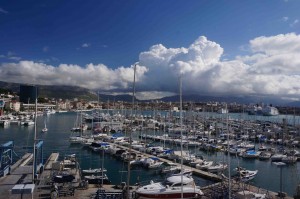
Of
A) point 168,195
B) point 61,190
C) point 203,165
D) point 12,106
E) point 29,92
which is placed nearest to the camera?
point 61,190

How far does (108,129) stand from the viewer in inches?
2921

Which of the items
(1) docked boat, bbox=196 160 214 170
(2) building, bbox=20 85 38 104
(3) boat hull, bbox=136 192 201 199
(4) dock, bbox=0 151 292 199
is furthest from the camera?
(1) docked boat, bbox=196 160 214 170

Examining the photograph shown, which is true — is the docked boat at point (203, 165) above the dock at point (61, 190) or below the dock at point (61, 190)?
below

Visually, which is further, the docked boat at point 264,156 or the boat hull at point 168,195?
the docked boat at point 264,156

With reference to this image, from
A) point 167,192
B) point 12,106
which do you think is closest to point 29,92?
point 167,192

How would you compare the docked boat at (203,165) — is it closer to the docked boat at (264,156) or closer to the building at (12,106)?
the docked boat at (264,156)

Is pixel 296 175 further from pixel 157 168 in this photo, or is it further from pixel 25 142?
pixel 25 142

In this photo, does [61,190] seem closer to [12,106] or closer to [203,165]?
[203,165]

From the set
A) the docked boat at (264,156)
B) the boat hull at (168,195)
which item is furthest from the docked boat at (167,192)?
the docked boat at (264,156)

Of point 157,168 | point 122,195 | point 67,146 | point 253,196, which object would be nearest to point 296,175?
point 157,168

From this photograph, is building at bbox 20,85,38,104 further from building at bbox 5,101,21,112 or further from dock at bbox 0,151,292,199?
building at bbox 5,101,21,112

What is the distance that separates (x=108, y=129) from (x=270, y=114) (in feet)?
454

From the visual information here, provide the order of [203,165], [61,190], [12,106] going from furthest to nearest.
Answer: [12,106]
[203,165]
[61,190]

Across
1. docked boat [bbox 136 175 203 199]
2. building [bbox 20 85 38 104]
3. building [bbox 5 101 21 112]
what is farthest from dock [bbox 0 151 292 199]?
building [bbox 5 101 21 112]
